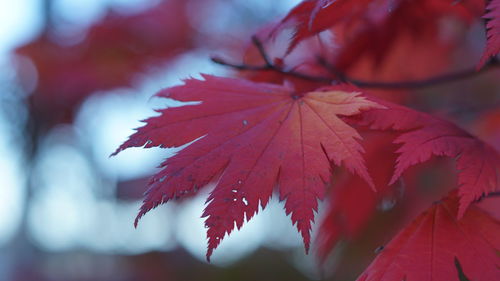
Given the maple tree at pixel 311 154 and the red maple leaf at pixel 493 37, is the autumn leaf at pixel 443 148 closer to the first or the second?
the maple tree at pixel 311 154

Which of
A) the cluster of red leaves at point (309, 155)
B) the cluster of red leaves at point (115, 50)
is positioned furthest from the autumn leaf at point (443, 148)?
the cluster of red leaves at point (115, 50)

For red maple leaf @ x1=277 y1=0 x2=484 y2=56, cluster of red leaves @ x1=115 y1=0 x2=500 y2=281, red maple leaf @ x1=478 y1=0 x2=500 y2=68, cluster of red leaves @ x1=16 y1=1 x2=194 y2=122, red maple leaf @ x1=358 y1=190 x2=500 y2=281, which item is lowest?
red maple leaf @ x1=358 y1=190 x2=500 y2=281

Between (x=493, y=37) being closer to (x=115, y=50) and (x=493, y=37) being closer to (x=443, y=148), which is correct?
(x=443, y=148)

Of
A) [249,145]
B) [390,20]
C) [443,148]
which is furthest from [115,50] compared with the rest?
[443,148]

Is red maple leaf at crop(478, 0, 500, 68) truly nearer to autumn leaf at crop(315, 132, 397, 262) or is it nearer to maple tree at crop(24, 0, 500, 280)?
maple tree at crop(24, 0, 500, 280)

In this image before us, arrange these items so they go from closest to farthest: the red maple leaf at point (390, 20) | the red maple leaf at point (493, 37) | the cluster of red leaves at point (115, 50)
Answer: the red maple leaf at point (493, 37) → the red maple leaf at point (390, 20) → the cluster of red leaves at point (115, 50)

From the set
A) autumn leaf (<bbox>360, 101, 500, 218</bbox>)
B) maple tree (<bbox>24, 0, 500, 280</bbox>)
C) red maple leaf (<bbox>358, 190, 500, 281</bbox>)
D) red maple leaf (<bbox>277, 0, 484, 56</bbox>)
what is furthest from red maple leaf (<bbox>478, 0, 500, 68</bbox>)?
red maple leaf (<bbox>277, 0, 484, 56</bbox>)
